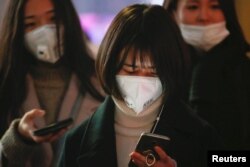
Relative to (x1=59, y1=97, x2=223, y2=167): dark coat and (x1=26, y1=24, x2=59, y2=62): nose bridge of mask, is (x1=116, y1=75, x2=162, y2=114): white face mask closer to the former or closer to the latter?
(x1=59, y1=97, x2=223, y2=167): dark coat

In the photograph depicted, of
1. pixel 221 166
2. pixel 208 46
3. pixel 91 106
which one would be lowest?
pixel 221 166

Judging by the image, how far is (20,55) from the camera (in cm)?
115

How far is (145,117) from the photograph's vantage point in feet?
3.47

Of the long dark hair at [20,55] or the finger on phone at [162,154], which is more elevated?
the long dark hair at [20,55]

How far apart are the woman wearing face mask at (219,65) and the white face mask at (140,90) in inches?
4.3

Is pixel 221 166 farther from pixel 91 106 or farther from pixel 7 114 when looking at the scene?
pixel 7 114

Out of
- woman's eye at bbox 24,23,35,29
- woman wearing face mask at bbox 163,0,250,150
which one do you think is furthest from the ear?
woman's eye at bbox 24,23,35,29

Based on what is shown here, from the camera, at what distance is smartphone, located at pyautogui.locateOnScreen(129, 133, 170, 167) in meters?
1.03

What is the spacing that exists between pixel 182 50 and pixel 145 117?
16cm

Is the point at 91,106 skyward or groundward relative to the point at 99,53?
groundward

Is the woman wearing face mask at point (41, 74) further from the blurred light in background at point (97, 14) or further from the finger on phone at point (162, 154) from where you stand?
the finger on phone at point (162, 154)

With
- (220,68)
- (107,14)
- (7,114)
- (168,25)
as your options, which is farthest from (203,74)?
(7,114)

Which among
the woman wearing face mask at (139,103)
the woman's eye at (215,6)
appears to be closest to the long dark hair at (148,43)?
the woman wearing face mask at (139,103)

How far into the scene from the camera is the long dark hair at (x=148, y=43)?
1024mm
